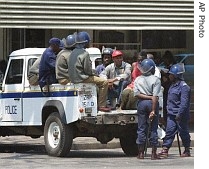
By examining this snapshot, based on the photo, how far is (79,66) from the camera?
11312mm

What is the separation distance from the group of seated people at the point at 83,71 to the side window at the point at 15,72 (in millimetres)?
422

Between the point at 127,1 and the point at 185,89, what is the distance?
4.52 metres

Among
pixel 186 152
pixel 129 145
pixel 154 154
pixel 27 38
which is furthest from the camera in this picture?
pixel 27 38

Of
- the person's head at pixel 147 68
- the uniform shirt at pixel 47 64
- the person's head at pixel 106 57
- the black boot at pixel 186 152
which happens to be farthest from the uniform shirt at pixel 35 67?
the black boot at pixel 186 152

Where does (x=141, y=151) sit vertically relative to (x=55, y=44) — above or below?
below

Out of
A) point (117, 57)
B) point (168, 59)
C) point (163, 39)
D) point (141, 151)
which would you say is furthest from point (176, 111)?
point (163, 39)

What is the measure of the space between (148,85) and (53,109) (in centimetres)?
193

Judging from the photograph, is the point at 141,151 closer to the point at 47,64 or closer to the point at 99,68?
the point at 99,68

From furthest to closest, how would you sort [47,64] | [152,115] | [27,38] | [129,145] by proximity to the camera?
[27,38] < [129,145] < [47,64] < [152,115]

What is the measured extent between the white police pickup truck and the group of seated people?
0.61 feet

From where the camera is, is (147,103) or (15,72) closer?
(147,103)

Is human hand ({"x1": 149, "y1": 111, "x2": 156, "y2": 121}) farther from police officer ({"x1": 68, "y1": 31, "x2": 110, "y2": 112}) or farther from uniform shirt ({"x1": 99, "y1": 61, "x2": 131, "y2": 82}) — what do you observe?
uniform shirt ({"x1": 99, "y1": 61, "x2": 131, "y2": 82})

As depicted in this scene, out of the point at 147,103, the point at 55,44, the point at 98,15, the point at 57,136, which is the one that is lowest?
the point at 57,136
